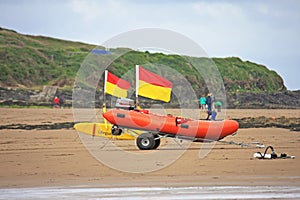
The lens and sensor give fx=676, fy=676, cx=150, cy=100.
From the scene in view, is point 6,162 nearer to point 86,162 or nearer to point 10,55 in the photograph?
point 86,162

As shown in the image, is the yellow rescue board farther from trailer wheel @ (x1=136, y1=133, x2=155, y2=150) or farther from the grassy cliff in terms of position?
the grassy cliff

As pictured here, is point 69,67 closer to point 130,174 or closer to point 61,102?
point 61,102

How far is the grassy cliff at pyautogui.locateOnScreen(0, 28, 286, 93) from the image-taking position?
51.5 meters

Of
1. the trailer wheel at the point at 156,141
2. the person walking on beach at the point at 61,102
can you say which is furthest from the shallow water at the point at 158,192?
the person walking on beach at the point at 61,102

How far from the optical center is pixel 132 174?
1318cm

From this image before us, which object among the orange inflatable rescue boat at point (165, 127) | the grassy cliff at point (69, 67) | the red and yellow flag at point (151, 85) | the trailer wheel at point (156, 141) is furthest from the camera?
the grassy cliff at point (69, 67)

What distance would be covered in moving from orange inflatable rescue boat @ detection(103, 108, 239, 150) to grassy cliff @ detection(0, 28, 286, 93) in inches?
1082

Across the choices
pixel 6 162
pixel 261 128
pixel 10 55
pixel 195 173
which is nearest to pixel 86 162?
pixel 6 162

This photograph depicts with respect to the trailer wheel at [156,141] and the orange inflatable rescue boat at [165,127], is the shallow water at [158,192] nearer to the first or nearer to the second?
the orange inflatable rescue boat at [165,127]

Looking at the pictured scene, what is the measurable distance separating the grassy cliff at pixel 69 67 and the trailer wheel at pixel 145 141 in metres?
27.7

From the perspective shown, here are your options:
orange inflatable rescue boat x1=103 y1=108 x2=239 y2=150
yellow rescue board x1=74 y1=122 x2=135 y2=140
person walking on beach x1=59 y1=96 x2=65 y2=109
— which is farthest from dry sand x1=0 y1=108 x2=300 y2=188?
person walking on beach x1=59 y1=96 x2=65 y2=109

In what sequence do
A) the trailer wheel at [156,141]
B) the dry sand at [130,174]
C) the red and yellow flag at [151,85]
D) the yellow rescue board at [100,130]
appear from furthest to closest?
1. the yellow rescue board at [100,130]
2. the red and yellow flag at [151,85]
3. the trailer wheel at [156,141]
4. the dry sand at [130,174]

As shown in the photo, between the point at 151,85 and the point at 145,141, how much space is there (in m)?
1.87

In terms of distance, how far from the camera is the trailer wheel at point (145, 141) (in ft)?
56.3
